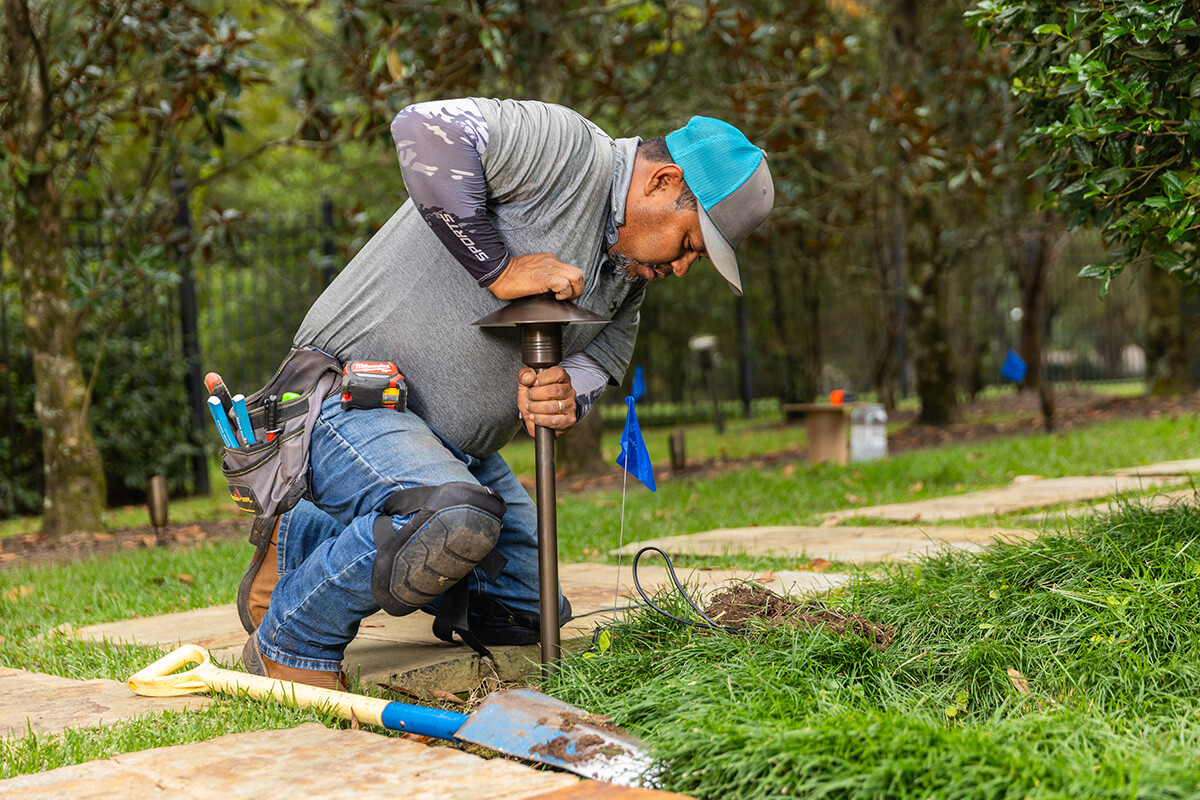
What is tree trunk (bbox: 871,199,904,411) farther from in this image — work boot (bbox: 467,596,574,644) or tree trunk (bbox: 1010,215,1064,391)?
work boot (bbox: 467,596,574,644)

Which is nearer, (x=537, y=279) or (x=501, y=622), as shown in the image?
(x=537, y=279)

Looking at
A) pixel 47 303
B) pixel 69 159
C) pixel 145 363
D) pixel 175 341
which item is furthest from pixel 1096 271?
pixel 175 341

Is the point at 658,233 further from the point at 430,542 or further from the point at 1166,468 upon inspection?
the point at 1166,468

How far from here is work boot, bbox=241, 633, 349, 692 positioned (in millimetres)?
2885

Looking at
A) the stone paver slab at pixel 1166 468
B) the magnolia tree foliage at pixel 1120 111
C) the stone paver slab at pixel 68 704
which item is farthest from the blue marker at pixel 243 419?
the stone paver slab at pixel 1166 468

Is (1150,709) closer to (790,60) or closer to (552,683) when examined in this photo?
(552,683)

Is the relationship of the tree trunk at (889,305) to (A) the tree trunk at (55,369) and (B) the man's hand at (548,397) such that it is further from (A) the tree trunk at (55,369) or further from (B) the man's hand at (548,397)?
(B) the man's hand at (548,397)

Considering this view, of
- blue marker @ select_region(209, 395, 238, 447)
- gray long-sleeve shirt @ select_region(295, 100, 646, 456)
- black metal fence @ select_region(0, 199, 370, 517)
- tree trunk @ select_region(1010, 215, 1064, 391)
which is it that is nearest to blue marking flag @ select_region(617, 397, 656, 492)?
gray long-sleeve shirt @ select_region(295, 100, 646, 456)

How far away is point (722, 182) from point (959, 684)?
1.38 m

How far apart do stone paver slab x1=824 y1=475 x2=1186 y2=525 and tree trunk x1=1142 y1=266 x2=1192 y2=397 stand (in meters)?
6.59

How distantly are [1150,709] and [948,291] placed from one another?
534 inches

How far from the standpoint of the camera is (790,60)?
357 inches

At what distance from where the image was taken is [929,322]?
1103 centimetres

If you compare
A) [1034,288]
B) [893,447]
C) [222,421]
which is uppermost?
[1034,288]
